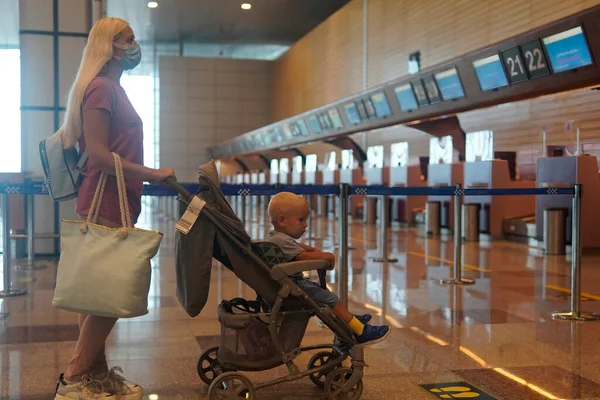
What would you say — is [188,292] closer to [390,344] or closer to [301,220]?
[301,220]

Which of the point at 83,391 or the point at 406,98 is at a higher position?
the point at 406,98

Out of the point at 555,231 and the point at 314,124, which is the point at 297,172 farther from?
the point at 555,231

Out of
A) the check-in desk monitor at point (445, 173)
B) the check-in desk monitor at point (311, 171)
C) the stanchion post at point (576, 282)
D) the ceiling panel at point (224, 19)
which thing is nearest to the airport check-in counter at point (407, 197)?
the check-in desk monitor at point (445, 173)

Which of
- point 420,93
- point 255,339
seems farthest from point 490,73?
point 255,339

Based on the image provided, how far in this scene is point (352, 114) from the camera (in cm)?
1714

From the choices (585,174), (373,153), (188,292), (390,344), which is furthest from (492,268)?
(373,153)

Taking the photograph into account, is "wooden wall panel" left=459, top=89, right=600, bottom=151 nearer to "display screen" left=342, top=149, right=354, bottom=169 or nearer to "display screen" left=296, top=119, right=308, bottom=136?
"display screen" left=342, top=149, right=354, bottom=169

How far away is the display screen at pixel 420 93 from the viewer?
42.7ft

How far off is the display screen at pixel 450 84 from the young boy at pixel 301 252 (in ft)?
30.7

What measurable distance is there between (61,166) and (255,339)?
3.29ft

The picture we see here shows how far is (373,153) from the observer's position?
16594 millimetres

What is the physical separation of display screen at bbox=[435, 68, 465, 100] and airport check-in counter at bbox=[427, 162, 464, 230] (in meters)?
1.23

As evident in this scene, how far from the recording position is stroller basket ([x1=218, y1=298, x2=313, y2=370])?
272cm

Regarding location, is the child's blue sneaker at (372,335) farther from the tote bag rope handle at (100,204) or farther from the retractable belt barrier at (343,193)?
the retractable belt barrier at (343,193)
